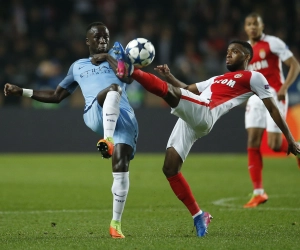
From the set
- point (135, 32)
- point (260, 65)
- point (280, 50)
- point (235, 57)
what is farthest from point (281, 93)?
point (135, 32)

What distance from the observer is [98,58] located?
6781mm

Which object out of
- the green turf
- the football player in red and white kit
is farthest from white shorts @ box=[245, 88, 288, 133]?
the green turf

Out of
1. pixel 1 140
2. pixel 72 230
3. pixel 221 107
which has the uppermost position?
pixel 221 107

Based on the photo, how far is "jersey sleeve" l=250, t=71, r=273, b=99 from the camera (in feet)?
22.2

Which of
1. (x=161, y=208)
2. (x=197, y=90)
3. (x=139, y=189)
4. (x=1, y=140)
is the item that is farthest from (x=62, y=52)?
(x=197, y=90)

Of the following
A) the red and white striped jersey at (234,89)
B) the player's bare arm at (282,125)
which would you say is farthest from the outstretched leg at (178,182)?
the player's bare arm at (282,125)

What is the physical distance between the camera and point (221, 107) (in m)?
6.77

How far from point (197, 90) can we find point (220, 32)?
1179cm

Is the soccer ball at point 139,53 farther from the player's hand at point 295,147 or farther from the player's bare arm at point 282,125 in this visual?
the player's hand at point 295,147

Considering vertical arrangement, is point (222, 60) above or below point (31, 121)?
above

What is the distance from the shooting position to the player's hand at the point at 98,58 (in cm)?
675

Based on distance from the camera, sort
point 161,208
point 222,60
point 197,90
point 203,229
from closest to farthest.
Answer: point 203,229, point 197,90, point 161,208, point 222,60

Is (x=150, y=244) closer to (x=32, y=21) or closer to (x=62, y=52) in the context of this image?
(x=62, y=52)

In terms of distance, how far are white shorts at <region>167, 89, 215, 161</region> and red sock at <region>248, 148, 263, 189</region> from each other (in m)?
2.59
